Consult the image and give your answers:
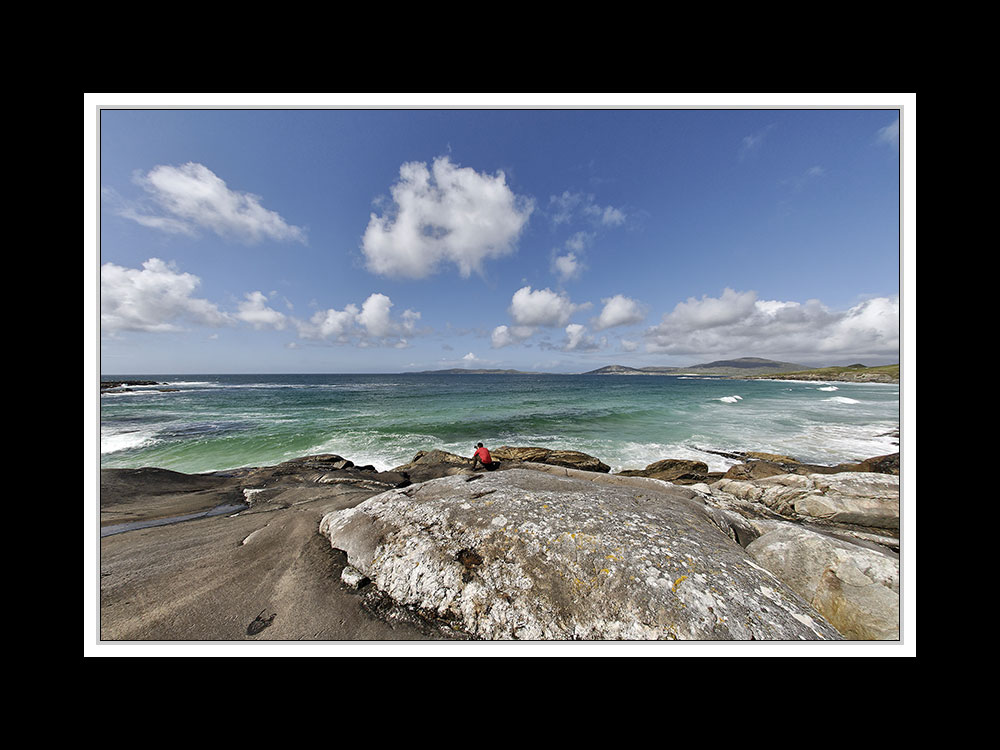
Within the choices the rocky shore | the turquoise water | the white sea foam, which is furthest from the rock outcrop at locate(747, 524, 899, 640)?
the white sea foam

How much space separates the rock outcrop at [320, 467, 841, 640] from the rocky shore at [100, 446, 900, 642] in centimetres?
1

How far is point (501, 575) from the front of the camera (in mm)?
2688

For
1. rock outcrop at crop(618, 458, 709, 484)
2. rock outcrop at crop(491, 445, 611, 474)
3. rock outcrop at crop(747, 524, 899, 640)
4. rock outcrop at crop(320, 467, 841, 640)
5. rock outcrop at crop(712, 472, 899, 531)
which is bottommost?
rock outcrop at crop(618, 458, 709, 484)

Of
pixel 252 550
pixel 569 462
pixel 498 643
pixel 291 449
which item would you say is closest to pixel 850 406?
pixel 569 462

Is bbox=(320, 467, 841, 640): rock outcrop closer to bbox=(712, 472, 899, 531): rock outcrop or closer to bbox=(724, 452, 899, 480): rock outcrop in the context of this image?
bbox=(712, 472, 899, 531): rock outcrop

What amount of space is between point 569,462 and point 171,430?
22.0 metres

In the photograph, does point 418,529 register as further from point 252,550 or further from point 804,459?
point 804,459

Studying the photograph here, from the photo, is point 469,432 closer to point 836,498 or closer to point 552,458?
point 552,458

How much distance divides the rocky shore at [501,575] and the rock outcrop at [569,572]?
0.01 m

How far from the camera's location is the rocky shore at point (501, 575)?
2.46 meters

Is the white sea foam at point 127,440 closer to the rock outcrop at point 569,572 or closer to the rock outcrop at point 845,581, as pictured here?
the rock outcrop at point 569,572

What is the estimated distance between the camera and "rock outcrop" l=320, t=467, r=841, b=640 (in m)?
2.41

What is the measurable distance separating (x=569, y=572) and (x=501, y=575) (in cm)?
63

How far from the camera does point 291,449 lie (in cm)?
1388
